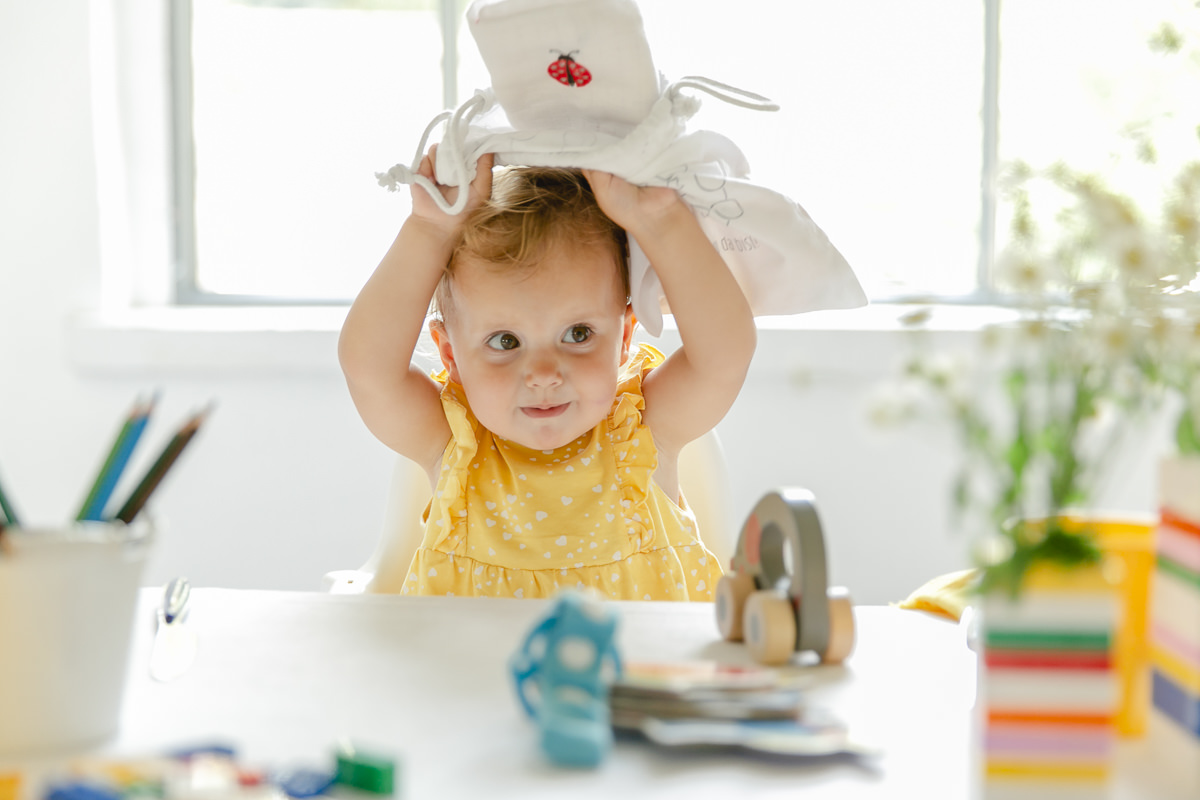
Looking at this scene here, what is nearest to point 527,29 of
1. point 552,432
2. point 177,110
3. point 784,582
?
point 552,432

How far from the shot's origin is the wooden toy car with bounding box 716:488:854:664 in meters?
0.58

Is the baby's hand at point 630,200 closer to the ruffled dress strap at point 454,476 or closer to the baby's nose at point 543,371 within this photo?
the baby's nose at point 543,371

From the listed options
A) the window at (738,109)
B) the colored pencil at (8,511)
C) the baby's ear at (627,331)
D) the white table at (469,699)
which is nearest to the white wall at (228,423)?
the window at (738,109)

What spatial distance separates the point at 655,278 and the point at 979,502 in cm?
66

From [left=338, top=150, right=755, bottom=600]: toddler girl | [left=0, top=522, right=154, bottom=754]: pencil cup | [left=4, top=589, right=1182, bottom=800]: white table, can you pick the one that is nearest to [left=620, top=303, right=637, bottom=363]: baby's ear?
[left=338, top=150, right=755, bottom=600]: toddler girl

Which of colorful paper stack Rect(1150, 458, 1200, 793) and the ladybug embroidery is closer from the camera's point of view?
colorful paper stack Rect(1150, 458, 1200, 793)

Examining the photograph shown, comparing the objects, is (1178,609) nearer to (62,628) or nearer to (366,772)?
→ (366,772)

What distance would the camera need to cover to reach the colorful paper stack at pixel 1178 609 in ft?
1.40

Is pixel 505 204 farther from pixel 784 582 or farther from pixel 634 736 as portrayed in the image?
pixel 634 736

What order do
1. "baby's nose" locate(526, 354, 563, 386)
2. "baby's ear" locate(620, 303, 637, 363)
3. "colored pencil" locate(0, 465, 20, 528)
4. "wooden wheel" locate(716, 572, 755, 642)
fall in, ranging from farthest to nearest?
"baby's ear" locate(620, 303, 637, 363), "baby's nose" locate(526, 354, 563, 386), "wooden wheel" locate(716, 572, 755, 642), "colored pencil" locate(0, 465, 20, 528)

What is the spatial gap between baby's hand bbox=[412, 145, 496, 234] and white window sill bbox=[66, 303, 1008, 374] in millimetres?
723

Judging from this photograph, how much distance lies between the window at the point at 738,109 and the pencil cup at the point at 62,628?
147 cm

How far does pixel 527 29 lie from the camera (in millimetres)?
811

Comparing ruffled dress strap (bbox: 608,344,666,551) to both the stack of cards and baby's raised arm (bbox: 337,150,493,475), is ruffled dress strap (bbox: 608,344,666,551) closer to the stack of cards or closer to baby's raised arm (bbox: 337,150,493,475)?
baby's raised arm (bbox: 337,150,493,475)
